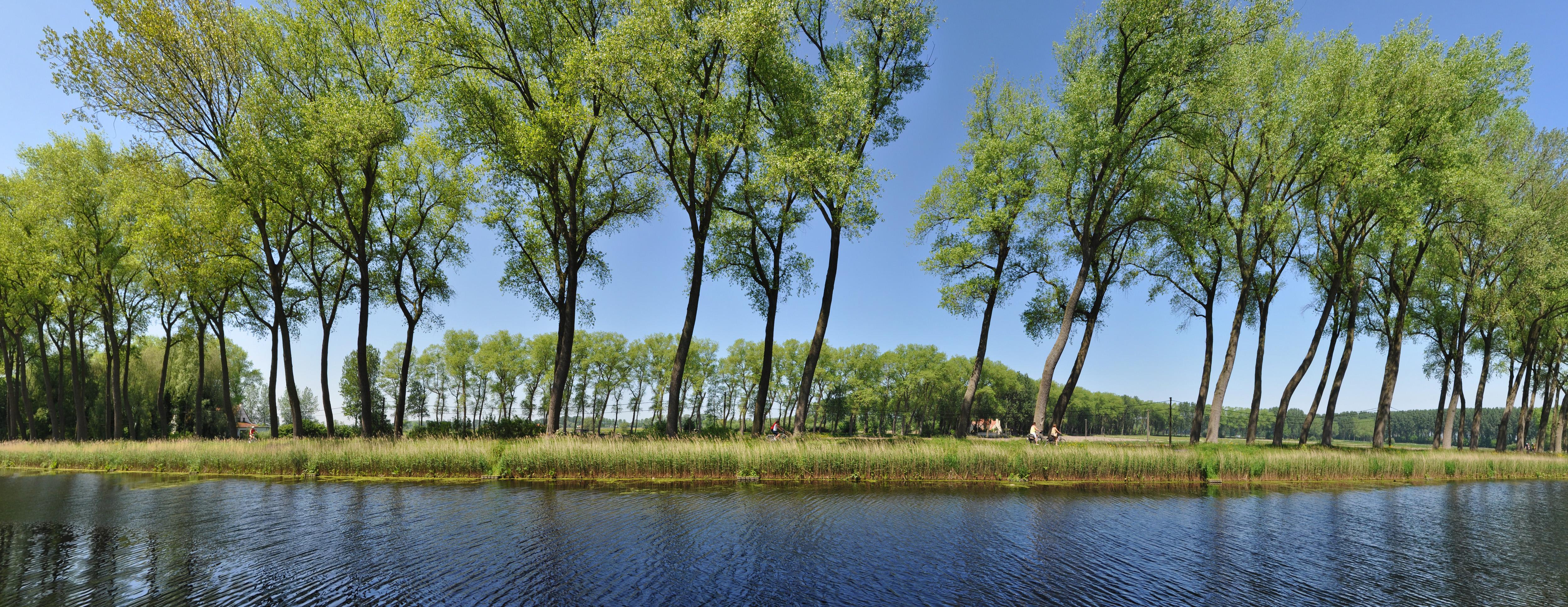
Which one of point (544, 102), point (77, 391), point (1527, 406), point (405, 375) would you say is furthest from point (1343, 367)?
point (77, 391)

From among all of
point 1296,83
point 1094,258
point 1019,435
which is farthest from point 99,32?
point 1019,435

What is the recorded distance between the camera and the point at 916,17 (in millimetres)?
22016

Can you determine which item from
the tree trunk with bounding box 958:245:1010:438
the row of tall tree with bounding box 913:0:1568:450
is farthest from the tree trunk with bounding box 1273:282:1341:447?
the tree trunk with bounding box 958:245:1010:438

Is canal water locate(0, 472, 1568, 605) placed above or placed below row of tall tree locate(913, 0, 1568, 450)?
below

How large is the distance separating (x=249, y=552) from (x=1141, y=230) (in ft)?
102

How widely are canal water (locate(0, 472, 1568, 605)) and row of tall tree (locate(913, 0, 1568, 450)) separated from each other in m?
11.2

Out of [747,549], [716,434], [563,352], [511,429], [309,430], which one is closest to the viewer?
[747,549]

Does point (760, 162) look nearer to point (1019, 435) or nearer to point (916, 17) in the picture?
point (916, 17)

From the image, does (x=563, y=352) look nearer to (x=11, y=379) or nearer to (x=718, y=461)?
(x=718, y=461)

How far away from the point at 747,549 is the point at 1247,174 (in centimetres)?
2888

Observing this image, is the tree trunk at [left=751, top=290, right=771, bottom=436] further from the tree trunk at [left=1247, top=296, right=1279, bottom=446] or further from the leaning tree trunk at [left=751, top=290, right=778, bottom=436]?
the tree trunk at [left=1247, top=296, right=1279, bottom=446]

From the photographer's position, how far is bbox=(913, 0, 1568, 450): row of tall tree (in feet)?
72.5

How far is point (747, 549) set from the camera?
8.98 meters

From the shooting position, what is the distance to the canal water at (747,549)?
7.00 m
